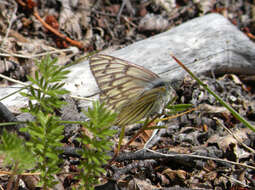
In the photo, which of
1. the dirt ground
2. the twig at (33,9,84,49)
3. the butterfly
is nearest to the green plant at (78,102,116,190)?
the dirt ground

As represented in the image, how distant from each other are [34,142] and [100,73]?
60.4 inches

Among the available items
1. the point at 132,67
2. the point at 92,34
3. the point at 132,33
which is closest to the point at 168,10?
the point at 132,33

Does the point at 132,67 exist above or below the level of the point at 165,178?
above

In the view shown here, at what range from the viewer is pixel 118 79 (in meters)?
3.47

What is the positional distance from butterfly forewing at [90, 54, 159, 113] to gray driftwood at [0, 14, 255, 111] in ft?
1.20

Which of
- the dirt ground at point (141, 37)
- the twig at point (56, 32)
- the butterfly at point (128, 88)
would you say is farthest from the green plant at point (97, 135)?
the twig at point (56, 32)

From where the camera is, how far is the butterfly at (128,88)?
322 cm

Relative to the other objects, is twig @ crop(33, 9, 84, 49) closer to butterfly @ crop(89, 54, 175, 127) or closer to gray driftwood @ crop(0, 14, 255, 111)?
gray driftwood @ crop(0, 14, 255, 111)

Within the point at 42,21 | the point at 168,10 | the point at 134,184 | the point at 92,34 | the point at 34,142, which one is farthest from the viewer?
the point at 168,10

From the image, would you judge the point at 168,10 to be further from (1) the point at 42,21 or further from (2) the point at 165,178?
(2) the point at 165,178

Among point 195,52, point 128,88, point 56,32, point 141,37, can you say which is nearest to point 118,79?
point 128,88

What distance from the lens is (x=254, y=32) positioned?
6492mm

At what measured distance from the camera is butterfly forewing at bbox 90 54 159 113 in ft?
10.9

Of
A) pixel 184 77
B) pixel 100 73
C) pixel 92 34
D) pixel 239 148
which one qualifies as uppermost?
pixel 92 34
